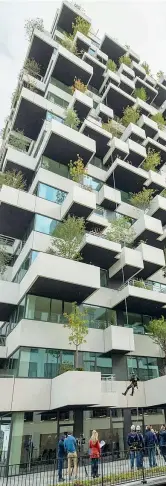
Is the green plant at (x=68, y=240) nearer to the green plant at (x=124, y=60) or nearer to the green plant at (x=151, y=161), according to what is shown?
the green plant at (x=151, y=161)

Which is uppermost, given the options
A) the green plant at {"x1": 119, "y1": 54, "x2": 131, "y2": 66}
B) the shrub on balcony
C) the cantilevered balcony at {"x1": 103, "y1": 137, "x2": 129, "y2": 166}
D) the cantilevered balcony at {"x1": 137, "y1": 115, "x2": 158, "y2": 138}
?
the green plant at {"x1": 119, "y1": 54, "x2": 131, "y2": 66}

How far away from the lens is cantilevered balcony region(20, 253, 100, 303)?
17656mm

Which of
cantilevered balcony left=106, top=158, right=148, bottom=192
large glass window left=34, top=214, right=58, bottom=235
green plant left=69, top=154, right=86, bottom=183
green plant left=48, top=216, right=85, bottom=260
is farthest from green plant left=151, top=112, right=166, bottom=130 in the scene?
green plant left=48, top=216, right=85, bottom=260

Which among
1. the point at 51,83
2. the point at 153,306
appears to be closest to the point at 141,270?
the point at 153,306

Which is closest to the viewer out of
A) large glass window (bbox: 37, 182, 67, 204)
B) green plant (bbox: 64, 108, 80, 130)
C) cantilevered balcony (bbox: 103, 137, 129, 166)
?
large glass window (bbox: 37, 182, 67, 204)

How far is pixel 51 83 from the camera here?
29016 millimetres

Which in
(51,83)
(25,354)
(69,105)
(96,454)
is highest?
(51,83)

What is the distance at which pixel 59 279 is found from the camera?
58.5ft

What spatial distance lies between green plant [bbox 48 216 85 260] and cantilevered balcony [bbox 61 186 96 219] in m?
1.24

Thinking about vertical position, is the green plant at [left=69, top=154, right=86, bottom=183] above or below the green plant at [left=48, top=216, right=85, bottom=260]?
above

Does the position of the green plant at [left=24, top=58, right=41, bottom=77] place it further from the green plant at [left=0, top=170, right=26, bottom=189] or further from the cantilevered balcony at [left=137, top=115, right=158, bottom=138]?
the green plant at [left=0, top=170, right=26, bottom=189]

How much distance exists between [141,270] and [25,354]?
11090mm

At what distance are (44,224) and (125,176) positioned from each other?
10.3 m

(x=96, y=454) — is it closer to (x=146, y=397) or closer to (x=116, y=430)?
(x=116, y=430)
